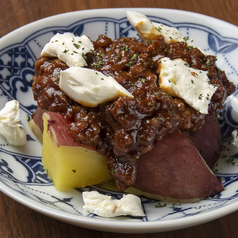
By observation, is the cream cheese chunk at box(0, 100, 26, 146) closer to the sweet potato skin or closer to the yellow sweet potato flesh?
the yellow sweet potato flesh

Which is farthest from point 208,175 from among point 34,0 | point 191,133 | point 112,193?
point 34,0

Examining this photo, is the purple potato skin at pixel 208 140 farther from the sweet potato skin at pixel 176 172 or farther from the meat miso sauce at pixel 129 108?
the sweet potato skin at pixel 176 172

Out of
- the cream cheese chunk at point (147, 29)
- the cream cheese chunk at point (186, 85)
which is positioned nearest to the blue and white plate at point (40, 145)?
the cream cheese chunk at point (186, 85)

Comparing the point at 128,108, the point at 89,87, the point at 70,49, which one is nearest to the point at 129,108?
the point at 128,108

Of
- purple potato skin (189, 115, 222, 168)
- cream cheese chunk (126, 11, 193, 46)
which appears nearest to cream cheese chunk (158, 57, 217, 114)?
purple potato skin (189, 115, 222, 168)

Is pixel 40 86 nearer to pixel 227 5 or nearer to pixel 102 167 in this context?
pixel 102 167

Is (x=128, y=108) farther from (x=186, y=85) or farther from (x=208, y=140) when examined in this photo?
(x=208, y=140)
